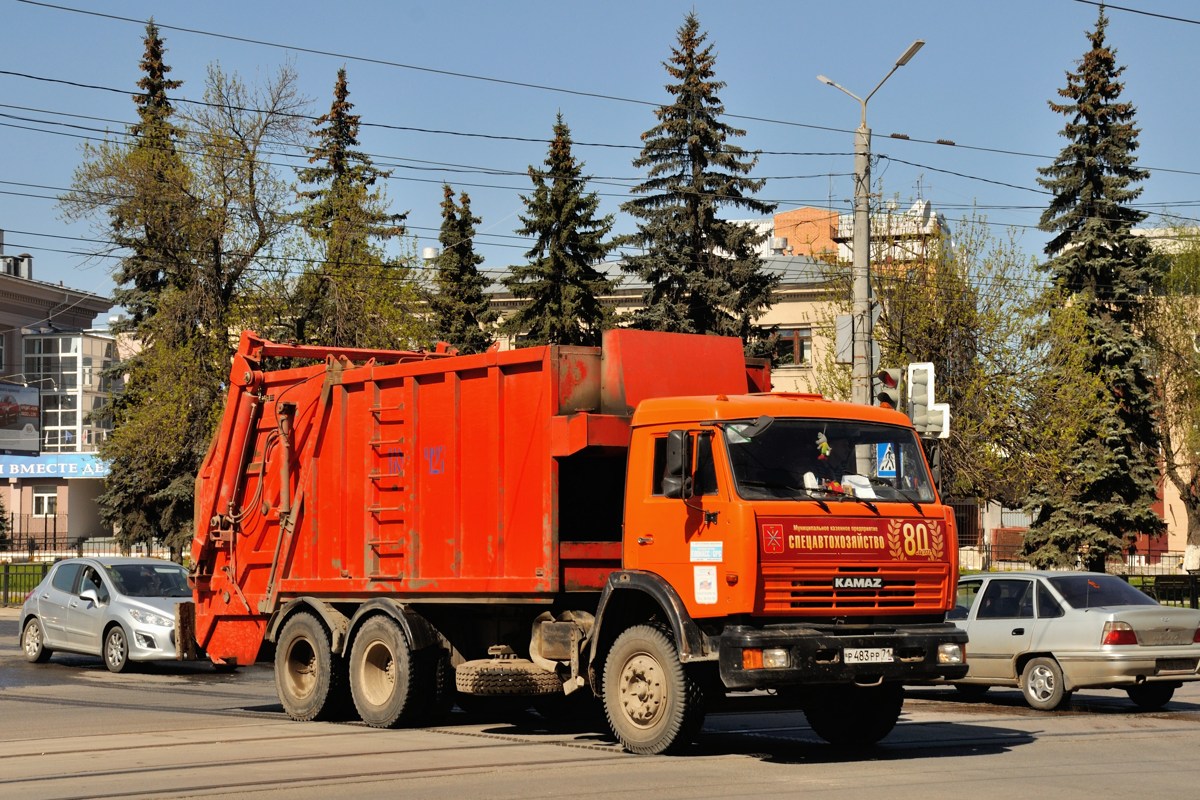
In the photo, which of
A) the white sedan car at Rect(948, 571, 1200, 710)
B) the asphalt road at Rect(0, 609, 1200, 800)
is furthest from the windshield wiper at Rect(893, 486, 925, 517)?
the white sedan car at Rect(948, 571, 1200, 710)

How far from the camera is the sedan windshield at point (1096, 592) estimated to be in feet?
52.2

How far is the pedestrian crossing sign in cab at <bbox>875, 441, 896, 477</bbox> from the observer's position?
38.0 feet

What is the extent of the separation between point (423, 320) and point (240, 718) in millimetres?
25918

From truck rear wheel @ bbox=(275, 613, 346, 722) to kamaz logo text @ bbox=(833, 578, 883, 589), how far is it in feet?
17.2

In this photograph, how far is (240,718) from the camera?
48.6 feet

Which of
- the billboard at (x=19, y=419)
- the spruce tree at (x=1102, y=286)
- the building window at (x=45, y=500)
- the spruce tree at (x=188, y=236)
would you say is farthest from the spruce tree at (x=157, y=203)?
the building window at (x=45, y=500)

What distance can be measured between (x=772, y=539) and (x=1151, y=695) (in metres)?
7.13

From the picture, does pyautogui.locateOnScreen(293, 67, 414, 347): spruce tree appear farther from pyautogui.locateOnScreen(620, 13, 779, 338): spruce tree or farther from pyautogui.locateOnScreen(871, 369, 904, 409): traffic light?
pyautogui.locateOnScreen(871, 369, 904, 409): traffic light

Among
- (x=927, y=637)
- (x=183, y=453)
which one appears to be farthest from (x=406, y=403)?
(x=183, y=453)

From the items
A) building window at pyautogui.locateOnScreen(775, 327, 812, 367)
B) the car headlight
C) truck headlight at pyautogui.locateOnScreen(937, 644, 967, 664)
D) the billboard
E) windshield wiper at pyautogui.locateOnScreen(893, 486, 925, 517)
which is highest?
building window at pyautogui.locateOnScreen(775, 327, 812, 367)

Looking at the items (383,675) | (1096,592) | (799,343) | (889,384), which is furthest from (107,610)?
(799,343)

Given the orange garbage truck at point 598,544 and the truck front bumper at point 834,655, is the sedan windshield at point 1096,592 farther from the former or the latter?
the truck front bumper at point 834,655

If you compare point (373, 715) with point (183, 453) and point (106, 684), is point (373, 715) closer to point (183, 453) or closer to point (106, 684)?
point (106, 684)

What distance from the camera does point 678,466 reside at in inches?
438
